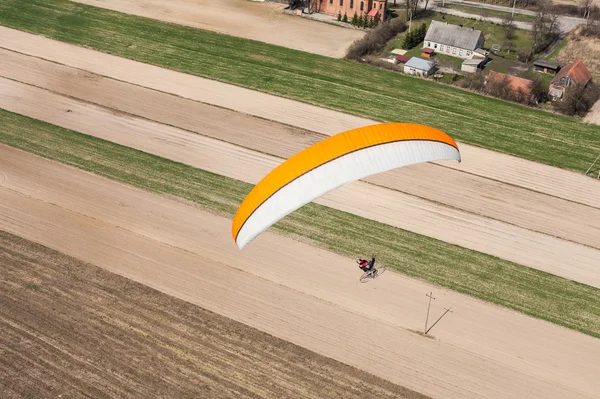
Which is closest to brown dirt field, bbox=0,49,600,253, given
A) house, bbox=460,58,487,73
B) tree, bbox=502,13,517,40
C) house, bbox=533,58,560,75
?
house, bbox=460,58,487,73

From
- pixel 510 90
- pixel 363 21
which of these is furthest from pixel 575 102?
pixel 363 21

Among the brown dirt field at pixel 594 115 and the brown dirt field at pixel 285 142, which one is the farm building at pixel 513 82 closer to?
the brown dirt field at pixel 594 115

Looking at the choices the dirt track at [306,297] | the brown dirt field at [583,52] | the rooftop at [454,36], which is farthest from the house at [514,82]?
the dirt track at [306,297]

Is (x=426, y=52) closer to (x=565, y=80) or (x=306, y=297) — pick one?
(x=565, y=80)

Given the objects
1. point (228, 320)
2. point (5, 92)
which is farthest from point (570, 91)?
point (5, 92)

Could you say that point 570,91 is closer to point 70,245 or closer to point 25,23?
point 70,245

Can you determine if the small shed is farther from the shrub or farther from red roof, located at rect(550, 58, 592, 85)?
red roof, located at rect(550, 58, 592, 85)
